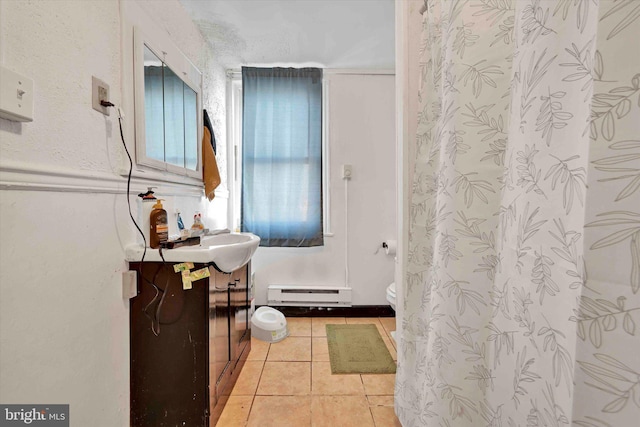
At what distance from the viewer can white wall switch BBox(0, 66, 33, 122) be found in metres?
0.59

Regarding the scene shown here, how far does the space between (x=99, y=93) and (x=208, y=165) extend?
3.09 feet

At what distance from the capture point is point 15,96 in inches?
24.5

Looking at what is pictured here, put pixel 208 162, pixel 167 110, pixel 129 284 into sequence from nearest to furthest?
pixel 129 284
pixel 167 110
pixel 208 162

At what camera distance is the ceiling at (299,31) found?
67.0 inches

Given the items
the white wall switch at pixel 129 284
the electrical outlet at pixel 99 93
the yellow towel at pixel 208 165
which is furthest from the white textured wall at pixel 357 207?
the electrical outlet at pixel 99 93

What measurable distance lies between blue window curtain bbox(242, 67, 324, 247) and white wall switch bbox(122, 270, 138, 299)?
136cm

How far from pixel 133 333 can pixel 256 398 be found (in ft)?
2.31

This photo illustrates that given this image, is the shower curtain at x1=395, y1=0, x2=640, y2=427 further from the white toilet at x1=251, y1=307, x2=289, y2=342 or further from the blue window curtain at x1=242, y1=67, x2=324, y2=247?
the blue window curtain at x1=242, y1=67, x2=324, y2=247

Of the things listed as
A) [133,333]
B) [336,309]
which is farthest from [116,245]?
[336,309]

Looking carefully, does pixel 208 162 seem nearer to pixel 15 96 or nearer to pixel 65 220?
pixel 65 220

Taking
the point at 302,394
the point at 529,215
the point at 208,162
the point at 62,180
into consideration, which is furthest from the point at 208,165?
A: the point at 529,215

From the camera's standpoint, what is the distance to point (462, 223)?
77cm

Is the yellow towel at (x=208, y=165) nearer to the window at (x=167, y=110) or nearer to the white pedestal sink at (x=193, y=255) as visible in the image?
the window at (x=167, y=110)

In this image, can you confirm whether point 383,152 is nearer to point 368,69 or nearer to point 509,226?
point 368,69
